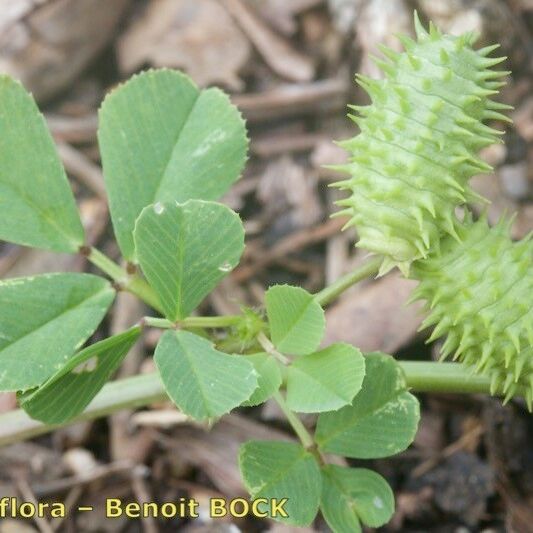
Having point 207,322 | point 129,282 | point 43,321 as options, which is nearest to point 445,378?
point 207,322

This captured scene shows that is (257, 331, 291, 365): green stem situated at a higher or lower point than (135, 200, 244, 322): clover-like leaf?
lower

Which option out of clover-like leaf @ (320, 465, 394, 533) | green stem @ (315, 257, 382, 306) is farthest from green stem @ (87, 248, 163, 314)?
clover-like leaf @ (320, 465, 394, 533)

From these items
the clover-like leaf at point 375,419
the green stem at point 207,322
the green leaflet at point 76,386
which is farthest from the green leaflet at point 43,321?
the clover-like leaf at point 375,419

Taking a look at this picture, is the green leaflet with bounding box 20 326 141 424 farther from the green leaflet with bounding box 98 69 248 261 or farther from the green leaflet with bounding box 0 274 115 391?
the green leaflet with bounding box 98 69 248 261

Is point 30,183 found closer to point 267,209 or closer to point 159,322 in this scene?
point 159,322

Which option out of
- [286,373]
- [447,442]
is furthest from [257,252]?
[286,373]

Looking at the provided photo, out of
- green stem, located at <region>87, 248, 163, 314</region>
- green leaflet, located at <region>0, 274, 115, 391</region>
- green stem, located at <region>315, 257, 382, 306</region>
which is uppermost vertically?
green leaflet, located at <region>0, 274, 115, 391</region>

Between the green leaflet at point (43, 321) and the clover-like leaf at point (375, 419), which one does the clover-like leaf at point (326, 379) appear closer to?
the clover-like leaf at point (375, 419)

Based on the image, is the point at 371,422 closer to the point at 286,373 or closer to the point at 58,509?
the point at 286,373
